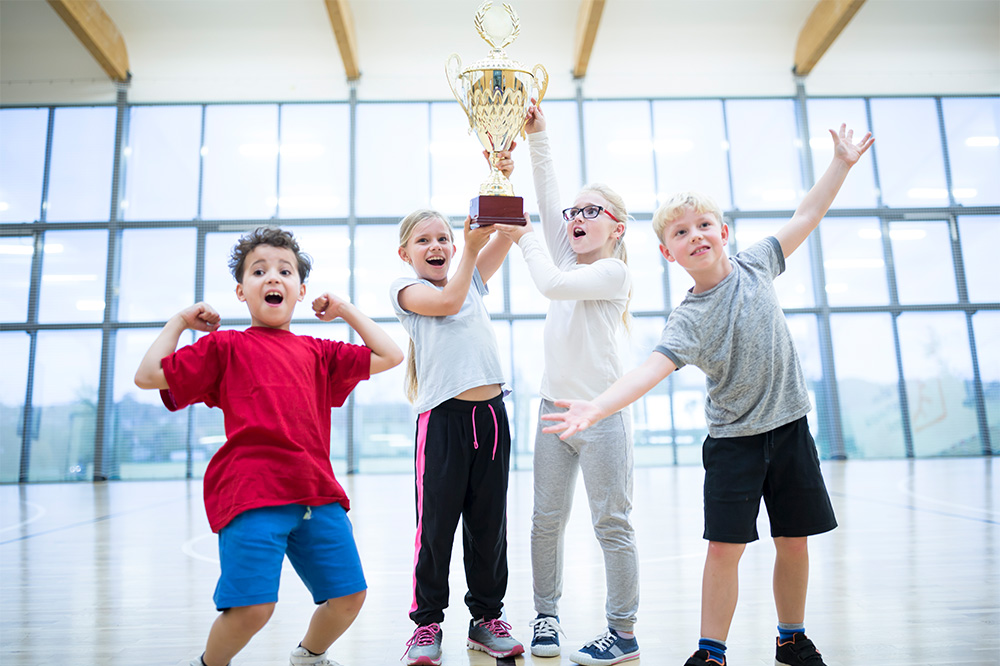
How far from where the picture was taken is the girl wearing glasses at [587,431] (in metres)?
1.62

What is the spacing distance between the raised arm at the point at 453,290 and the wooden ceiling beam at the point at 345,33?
6.52 meters

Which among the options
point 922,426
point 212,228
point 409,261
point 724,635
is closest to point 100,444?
point 212,228

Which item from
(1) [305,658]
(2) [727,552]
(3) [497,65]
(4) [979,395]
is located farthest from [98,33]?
(4) [979,395]

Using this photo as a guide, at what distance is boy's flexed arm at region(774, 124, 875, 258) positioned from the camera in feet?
5.33

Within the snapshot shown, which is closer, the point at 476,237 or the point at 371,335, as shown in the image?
the point at 371,335

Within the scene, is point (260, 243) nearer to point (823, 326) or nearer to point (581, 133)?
point (581, 133)

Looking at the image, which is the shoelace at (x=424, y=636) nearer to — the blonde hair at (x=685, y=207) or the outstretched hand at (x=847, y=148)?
the blonde hair at (x=685, y=207)

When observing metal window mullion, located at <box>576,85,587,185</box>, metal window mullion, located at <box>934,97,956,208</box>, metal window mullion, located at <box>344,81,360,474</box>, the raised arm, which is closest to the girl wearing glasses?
the raised arm

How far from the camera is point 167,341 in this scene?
132cm

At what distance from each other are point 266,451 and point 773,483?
1109 mm

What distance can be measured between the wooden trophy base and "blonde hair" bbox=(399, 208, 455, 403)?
0.32ft

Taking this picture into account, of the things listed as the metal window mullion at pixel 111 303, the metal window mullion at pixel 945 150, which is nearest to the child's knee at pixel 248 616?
the metal window mullion at pixel 111 303

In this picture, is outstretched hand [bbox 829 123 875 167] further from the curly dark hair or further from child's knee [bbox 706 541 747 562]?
the curly dark hair

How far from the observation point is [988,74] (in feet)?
28.0
